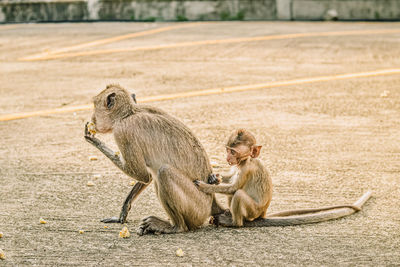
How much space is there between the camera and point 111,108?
4.54 metres

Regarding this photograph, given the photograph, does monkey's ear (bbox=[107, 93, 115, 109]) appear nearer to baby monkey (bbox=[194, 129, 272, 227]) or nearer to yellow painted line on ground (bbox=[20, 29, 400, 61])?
baby monkey (bbox=[194, 129, 272, 227])

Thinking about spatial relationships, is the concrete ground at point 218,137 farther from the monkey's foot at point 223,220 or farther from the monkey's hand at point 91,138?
the monkey's hand at point 91,138

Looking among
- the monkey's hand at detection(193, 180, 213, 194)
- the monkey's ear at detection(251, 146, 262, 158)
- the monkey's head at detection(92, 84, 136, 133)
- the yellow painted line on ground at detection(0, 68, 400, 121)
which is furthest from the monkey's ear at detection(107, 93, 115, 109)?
the yellow painted line on ground at detection(0, 68, 400, 121)

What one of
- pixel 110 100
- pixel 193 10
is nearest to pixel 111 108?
pixel 110 100

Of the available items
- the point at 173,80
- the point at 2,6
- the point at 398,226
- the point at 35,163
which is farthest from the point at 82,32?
the point at 398,226

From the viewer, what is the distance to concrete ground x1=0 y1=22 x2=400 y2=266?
4211mm

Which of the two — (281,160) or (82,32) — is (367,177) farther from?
(82,32)

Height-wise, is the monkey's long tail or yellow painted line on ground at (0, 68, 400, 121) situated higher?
yellow painted line on ground at (0, 68, 400, 121)

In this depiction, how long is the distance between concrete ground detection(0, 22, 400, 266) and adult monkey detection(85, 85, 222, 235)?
12 centimetres

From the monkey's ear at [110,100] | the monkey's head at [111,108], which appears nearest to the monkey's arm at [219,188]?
the monkey's head at [111,108]

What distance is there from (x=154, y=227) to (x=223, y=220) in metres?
0.47

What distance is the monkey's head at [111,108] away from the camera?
14.9 ft

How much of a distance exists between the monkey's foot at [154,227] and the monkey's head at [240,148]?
61 cm

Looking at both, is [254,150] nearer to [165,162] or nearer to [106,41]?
[165,162]
